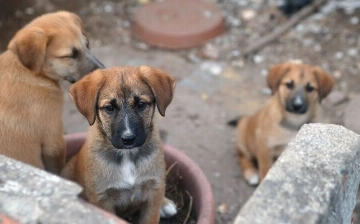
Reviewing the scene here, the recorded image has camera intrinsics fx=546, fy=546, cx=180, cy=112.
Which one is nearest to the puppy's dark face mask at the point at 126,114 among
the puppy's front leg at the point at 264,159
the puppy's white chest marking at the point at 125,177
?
the puppy's white chest marking at the point at 125,177

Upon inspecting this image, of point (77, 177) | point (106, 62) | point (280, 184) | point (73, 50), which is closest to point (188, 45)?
point (106, 62)

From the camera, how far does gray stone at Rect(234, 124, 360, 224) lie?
8.02 feet

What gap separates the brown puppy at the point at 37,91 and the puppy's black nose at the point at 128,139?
3.19 feet

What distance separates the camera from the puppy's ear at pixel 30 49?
4059 millimetres

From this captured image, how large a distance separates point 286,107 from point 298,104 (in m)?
0.15

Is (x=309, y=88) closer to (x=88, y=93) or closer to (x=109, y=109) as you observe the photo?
(x=109, y=109)

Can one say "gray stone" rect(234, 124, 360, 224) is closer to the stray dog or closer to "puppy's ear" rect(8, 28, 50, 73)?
the stray dog

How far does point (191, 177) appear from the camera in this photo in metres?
4.27

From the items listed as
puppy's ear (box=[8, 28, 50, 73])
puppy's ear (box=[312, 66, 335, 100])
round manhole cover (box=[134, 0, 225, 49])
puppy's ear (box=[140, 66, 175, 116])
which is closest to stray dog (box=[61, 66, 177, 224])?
puppy's ear (box=[140, 66, 175, 116])

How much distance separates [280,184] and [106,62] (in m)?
5.32

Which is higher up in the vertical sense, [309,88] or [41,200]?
[41,200]

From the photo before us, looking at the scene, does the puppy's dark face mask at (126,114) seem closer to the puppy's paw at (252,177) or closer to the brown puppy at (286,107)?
the brown puppy at (286,107)

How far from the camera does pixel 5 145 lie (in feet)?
13.0

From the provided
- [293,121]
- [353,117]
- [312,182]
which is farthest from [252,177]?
[312,182]
